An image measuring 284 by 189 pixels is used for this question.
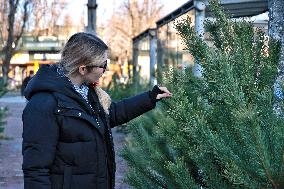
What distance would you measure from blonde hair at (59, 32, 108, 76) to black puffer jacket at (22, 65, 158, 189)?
0.24 feet

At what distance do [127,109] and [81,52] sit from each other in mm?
594

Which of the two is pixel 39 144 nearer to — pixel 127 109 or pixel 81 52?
pixel 81 52

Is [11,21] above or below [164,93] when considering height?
above

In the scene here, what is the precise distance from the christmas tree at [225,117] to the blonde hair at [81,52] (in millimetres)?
387

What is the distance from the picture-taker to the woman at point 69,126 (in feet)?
9.34

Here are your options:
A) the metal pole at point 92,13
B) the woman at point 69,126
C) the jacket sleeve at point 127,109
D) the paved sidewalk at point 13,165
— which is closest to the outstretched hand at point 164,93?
the woman at point 69,126

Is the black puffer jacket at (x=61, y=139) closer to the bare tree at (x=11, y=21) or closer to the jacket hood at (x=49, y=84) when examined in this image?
the jacket hood at (x=49, y=84)

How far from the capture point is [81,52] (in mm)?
2959

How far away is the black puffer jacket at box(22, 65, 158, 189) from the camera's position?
9.33ft

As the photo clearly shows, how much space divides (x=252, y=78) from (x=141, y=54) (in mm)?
16901

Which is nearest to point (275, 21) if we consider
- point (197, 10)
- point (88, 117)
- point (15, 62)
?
point (88, 117)

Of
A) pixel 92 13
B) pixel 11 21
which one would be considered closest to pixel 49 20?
pixel 11 21

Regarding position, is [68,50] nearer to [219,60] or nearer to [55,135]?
[55,135]

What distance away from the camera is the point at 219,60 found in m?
1.96
